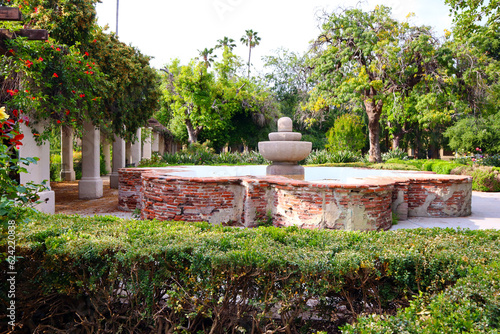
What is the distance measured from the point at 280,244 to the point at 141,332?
140 centimetres

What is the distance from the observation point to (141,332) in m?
2.71

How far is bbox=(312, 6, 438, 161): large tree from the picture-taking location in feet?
50.8

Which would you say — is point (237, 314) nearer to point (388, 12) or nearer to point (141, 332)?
point (141, 332)

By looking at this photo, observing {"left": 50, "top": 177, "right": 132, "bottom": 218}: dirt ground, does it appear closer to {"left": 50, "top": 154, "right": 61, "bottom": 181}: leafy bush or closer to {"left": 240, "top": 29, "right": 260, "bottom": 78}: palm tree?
{"left": 50, "top": 154, "right": 61, "bottom": 181}: leafy bush

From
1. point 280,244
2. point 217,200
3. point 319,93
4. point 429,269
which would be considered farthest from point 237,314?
point 319,93

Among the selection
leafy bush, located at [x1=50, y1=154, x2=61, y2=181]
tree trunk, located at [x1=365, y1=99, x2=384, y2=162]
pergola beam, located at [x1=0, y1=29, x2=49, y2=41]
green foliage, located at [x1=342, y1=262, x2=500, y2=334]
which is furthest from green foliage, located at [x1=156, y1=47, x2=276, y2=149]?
green foliage, located at [x1=342, y1=262, x2=500, y2=334]

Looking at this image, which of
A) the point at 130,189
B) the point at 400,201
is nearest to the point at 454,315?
the point at 400,201

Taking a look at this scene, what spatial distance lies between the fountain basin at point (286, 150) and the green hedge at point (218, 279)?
19.2ft

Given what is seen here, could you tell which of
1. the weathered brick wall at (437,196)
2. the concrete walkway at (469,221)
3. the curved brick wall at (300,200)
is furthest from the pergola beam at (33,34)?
the weathered brick wall at (437,196)

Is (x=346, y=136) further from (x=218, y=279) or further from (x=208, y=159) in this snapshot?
(x=218, y=279)

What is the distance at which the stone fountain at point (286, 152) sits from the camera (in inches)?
344

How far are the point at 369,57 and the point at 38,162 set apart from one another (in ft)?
51.0

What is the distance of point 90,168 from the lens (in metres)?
11.2

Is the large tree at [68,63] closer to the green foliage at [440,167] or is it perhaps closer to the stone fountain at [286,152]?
the stone fountain at [286,152]
